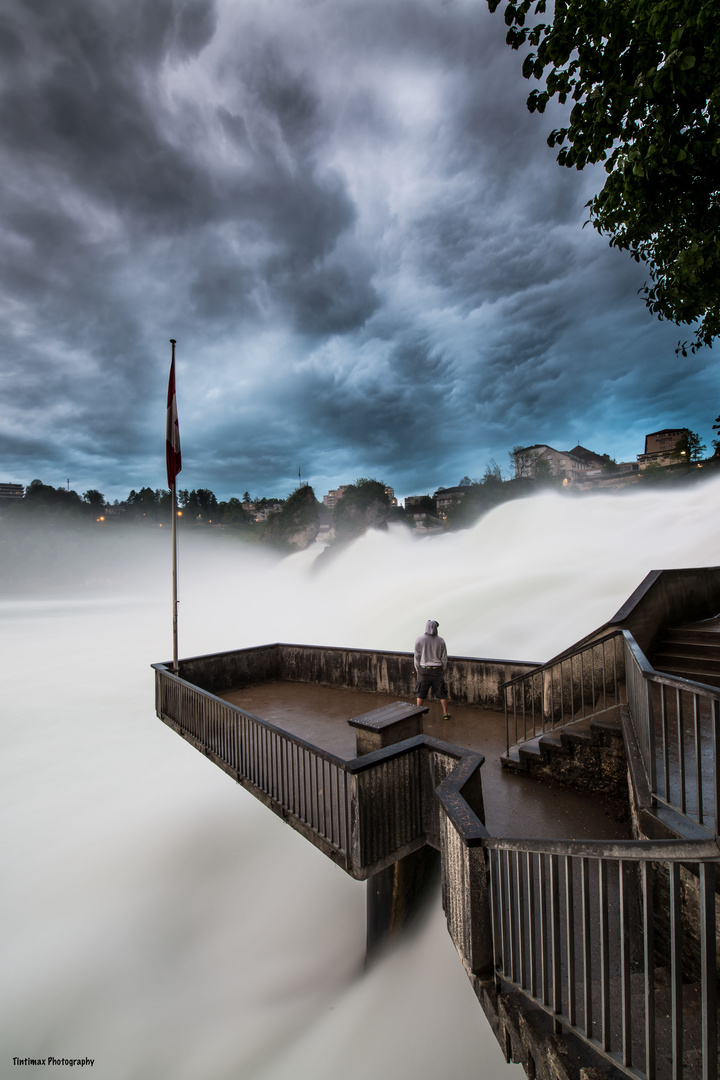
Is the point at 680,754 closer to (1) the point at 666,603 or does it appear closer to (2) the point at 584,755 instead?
(2) the point at 584,755

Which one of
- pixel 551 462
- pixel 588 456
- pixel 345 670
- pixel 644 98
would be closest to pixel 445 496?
pixel 551 462

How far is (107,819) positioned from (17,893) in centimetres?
380

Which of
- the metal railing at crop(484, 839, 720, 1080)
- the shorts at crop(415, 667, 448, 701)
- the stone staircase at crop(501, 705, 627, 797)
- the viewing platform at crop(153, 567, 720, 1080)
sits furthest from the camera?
the shorts at crop(415, 667, 448, 701)

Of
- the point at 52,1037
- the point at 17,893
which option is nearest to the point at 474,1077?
the point at 52,1037

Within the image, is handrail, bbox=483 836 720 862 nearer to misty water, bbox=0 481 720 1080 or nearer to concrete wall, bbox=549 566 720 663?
concrete wall, bbox=549 566 720 663

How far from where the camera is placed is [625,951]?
2.21 m

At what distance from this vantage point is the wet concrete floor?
5.59 m

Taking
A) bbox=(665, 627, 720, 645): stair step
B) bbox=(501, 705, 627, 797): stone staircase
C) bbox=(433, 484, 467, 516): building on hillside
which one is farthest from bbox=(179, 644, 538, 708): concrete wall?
bbox=(433, 484, 467, 516): building on hillside

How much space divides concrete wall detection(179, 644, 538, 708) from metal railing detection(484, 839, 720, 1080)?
5.78 meters

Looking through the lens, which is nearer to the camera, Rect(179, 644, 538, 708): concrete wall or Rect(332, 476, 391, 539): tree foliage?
Rect(179, 644, 538, 708): concrete wall

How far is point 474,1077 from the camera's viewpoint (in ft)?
25.8

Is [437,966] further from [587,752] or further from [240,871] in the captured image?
[240,871]

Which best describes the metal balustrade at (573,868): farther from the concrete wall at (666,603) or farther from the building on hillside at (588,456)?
the building on hillside at (588,456)

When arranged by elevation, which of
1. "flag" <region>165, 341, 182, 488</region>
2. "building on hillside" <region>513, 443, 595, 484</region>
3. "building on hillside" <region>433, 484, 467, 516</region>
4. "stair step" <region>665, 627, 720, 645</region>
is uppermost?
"building on hillside" <region>513, 443, 595, 484</region>
